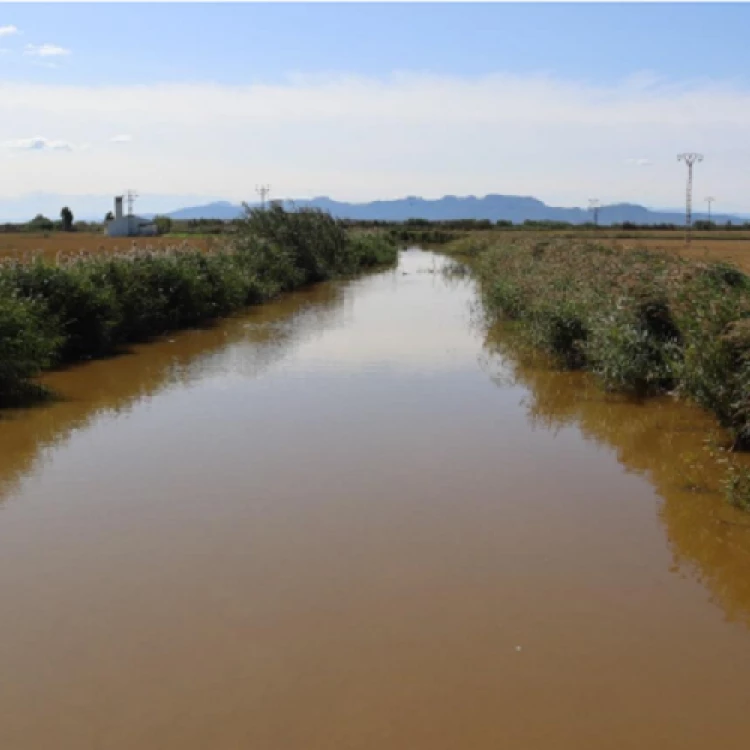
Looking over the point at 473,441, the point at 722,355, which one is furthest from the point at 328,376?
the point at 722,355

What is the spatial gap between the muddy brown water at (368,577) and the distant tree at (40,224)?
81051 millimetres

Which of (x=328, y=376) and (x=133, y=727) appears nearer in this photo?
(x=133, y=727)

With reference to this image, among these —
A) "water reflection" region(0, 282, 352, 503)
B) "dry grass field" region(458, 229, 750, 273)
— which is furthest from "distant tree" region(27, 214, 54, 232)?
"water reflection" region(0, 282, 352, 503)

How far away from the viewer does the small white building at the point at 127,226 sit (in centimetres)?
7231

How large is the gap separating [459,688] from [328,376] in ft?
32.6

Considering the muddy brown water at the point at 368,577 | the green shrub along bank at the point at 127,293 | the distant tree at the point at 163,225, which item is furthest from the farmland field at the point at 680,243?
the distant tree at the point at 163,225

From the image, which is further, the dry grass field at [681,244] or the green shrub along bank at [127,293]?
the dry grass field at [681,244]

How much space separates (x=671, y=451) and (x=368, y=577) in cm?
495

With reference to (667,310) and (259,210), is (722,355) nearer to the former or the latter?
(667,310)

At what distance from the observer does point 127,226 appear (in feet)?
239

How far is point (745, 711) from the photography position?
4828 mm

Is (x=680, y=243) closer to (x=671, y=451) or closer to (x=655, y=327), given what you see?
(x=655, y=327)

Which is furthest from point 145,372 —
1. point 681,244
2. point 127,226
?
point 127,226

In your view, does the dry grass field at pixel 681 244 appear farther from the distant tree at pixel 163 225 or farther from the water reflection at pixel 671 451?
the distant tree at pixel 163 225
